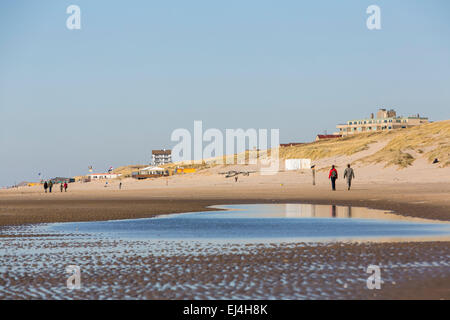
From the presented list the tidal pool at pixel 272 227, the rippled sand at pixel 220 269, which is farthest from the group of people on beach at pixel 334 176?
the rippled sand at pixel 220 269

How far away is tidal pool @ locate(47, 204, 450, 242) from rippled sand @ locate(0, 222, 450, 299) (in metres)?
1.58

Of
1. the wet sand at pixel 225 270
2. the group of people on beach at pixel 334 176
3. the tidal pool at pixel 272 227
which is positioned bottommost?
the wet sand at pixel 225 270

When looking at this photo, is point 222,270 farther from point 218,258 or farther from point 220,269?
point 218,258

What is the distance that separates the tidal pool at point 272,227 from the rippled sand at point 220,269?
1580 mm

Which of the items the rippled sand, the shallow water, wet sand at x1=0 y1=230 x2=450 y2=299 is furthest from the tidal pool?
wet sand at x1=0 y1=230 x2=450 y2=299

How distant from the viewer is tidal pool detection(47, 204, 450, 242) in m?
16.3

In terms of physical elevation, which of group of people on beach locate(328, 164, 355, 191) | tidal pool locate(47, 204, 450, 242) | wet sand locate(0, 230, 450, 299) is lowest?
wet sand locate(0, 230, 450, 299)

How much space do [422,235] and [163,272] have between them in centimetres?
754

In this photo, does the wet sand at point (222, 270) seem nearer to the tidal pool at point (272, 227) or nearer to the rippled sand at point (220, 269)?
the rippled sand at point (220, 269)

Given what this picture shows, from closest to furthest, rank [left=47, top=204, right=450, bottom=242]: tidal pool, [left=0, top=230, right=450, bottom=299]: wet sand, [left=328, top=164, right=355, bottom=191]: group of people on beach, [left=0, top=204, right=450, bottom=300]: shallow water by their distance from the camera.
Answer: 1. [left=0, top=230, right=450, bottom=299]: wet sand
2. [left=0, top=204, right=450, bottom=300]: shallow water
3. [left=47, top=204, right=450, bottom=242]: tidal pool
4. [left=328, top=164, right=355, bottom=191]: group of people on beach

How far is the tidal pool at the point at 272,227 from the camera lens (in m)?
16.3

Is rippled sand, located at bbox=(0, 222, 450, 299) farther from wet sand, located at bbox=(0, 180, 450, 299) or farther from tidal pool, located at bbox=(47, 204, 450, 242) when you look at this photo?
tidal pool, located at bbox=(47, 204, 450, 242)
